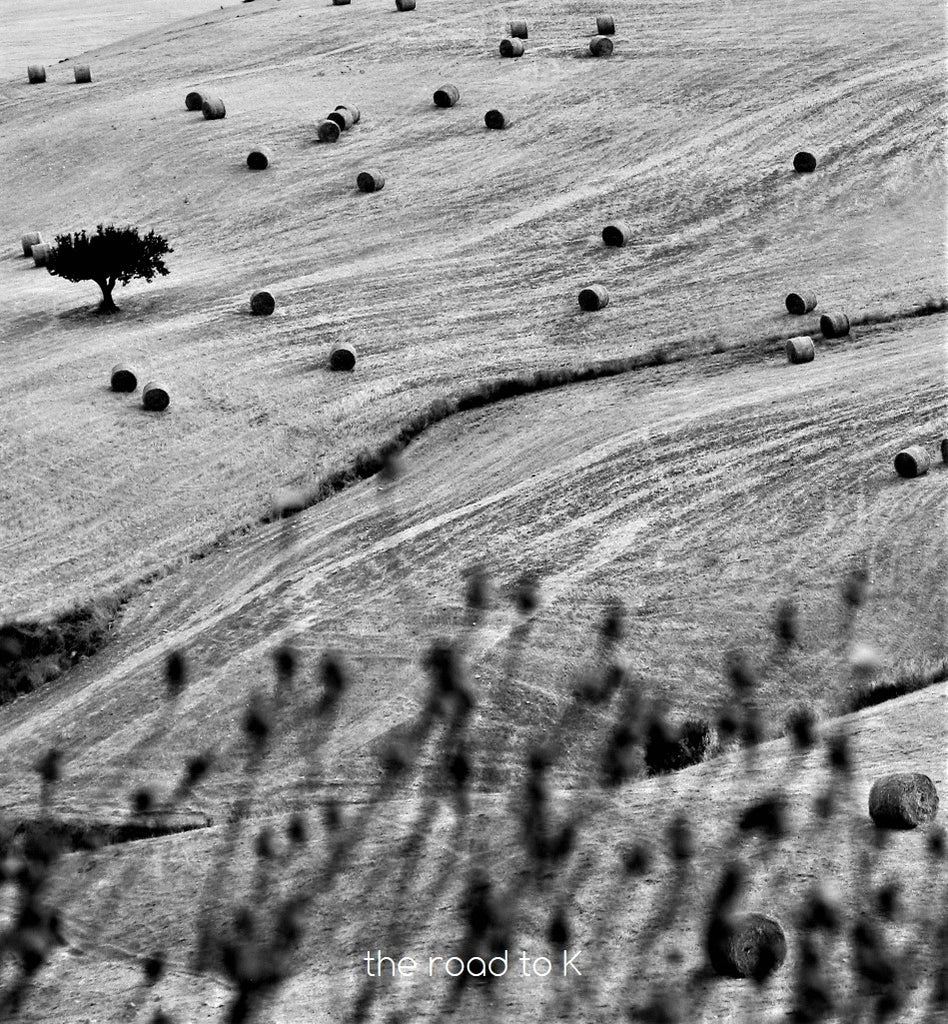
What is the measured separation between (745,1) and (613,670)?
3725 centimetres

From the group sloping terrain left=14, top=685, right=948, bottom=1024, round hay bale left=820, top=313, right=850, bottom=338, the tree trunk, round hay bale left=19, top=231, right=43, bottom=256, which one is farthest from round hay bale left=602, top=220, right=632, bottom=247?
sloping terrain left=14, top=685, right=948, bottom=1024

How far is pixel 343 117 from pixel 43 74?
1364 centimetres

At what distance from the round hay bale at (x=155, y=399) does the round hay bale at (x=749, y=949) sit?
2051cm

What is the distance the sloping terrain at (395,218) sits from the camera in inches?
1331

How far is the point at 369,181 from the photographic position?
46250mm

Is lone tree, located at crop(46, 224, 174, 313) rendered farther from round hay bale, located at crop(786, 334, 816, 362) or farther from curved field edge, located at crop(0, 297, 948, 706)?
round hay bale, located at crop(786, 334, 816, 362)

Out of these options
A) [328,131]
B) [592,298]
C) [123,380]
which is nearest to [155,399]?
[123,380]

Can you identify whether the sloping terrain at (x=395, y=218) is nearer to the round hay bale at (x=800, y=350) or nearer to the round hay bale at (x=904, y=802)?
the round hay bale at (x=800, y=350)

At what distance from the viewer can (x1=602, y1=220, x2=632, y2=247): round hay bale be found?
42.5m

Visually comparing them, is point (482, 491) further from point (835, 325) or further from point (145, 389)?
point (835, 325)

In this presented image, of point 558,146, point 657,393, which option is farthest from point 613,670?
point 558,146

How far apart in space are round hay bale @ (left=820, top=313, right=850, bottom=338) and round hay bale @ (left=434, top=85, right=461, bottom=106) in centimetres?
1771

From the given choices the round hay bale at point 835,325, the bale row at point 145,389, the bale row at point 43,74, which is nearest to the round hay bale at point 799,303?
the round hay bale at point 835,325

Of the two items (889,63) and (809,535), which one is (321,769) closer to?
(809,535)
